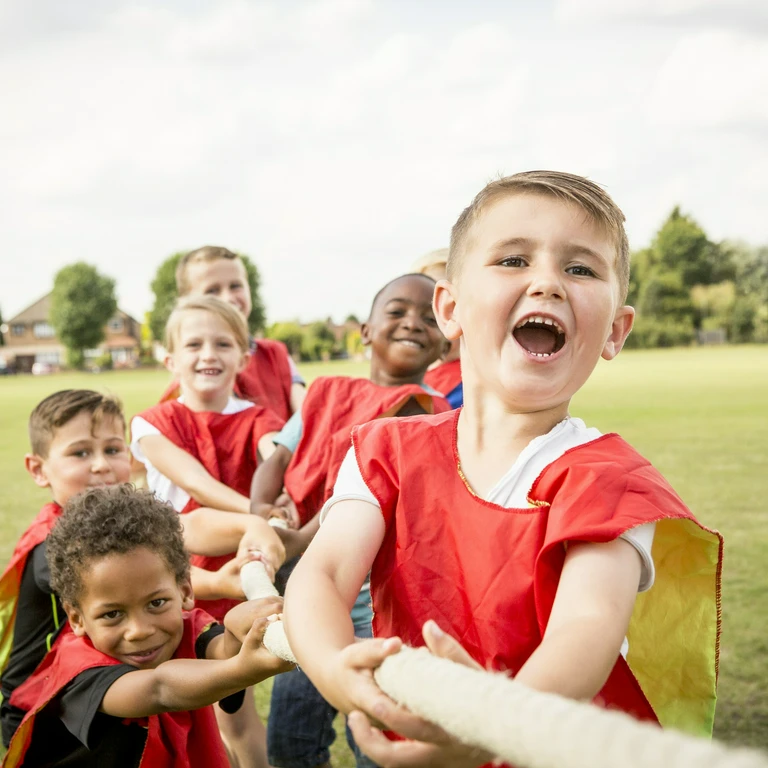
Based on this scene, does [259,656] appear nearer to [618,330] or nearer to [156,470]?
[618,330]

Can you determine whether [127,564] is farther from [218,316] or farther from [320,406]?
[218,316]

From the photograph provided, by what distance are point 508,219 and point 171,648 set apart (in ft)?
5.39

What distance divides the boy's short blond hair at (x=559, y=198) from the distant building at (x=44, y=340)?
95605 millimetres

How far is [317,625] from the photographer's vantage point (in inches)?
61.1

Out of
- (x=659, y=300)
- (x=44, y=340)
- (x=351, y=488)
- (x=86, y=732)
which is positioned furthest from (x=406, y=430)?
(x=44, y=340)

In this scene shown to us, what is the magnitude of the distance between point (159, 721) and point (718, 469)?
35.5 ft

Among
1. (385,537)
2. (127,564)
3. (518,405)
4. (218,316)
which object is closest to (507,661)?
(385,537)

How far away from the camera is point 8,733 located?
2967 millimetres

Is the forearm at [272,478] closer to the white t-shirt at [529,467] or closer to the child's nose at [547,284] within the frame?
the white t-shirt at [529,467]

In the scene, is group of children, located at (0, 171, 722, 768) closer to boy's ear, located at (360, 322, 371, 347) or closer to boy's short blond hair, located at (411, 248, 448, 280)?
boy's ear, located at (360, 322, 371, 347)

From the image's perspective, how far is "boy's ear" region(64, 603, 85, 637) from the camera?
8.68 ft

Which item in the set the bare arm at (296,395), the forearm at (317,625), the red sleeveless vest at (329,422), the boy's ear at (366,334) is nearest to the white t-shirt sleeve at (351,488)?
the forearm at (317,625)

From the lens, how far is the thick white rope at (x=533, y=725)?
87 cm

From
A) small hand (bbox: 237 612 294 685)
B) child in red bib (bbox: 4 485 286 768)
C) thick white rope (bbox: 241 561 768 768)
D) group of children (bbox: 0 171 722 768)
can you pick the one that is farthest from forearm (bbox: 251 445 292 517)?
thick white rope (bbox: 241 561 768 768)
